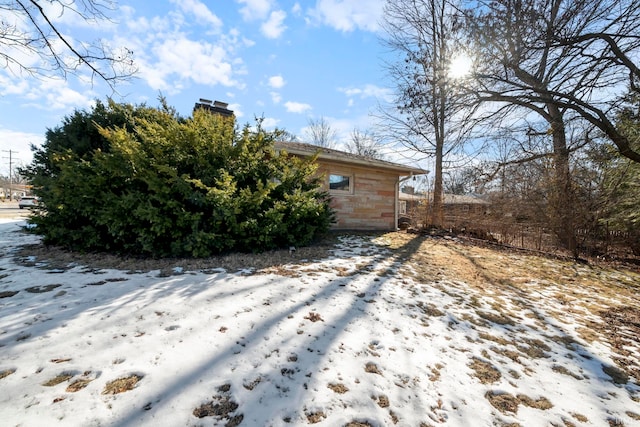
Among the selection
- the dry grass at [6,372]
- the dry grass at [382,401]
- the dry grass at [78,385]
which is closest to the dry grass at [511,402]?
the dry grass at [382,401]

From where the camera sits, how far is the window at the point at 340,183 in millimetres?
8234

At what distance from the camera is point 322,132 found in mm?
26469

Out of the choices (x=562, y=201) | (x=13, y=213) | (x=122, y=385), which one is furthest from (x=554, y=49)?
(x=13, y=213)

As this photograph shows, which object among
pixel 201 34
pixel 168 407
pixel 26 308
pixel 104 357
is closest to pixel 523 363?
pixel 168 407

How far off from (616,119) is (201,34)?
9.06 meters

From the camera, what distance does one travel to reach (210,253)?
4258 mm

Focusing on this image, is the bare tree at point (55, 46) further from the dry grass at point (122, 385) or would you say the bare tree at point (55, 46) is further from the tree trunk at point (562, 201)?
the tree trunk at point (562, 201)

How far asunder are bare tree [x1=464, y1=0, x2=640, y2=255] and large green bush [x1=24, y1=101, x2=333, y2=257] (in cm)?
415

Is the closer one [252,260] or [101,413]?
[101,413]

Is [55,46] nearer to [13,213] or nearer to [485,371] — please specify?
[485,371]

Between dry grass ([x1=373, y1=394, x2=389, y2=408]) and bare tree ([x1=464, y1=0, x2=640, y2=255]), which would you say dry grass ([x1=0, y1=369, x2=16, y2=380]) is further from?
bare tree ([x1=464, y1=0, x2=640, y2=255])

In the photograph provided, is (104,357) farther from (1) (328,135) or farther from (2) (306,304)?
(1) (328,135)

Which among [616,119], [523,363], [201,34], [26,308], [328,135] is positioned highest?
[328,135]

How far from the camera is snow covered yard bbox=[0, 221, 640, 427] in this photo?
147 centimetres
